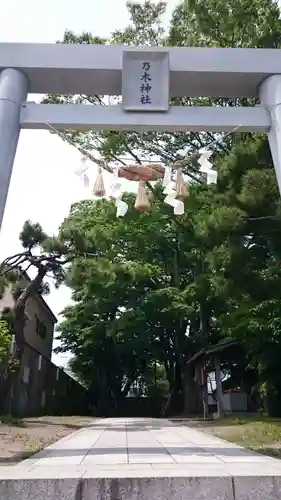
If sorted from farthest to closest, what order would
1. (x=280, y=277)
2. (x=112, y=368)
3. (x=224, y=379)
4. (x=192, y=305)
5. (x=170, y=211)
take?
1. (x=112, y=368)
2. (x=224, y=379)
3. (x=192, y=305)
4. (x=170, y=211)
5. (x=280, y=277)

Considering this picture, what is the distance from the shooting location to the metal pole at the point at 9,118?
5473mm

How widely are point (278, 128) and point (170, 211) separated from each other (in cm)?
844

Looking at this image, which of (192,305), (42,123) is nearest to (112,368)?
(192,305)

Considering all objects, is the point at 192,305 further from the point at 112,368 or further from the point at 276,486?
the point at 276,486

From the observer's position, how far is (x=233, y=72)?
19.5 feet

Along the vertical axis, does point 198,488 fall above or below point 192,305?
below

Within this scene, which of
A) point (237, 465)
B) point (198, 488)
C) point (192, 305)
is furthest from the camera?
point (192, 305)

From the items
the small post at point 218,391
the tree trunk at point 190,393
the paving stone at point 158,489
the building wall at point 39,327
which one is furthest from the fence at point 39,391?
the paving stone at point 158,489

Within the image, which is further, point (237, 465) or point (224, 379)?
point (224, 379)

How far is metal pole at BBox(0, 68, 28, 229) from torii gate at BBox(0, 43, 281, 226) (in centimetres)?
1

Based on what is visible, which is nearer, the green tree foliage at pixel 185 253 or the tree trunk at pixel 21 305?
the green tree foliage at pixel 185 253

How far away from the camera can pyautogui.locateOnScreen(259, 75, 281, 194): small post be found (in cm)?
571

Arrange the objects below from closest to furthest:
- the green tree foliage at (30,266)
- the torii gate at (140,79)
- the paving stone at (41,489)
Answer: the paving stone at (41,489)
the torii gate at (140,79)
the green tree foliage at (30,266)

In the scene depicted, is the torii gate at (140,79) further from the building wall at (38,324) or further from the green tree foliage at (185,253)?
the building wall at (38,324)
